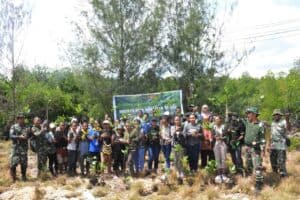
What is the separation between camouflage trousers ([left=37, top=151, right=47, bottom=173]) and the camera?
532 inches

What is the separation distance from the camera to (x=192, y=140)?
1234cm

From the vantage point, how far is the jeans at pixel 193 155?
491 inches

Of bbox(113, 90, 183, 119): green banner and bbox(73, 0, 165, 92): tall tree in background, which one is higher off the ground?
bbox(73, 0, 165, 92): tall tree in background

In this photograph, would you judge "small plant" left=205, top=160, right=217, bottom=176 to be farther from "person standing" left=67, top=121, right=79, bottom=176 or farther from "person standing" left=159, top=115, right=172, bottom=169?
"person standing" left=67, top=121, right=79, bottom=176

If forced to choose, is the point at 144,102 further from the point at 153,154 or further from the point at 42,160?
the point at 42,160

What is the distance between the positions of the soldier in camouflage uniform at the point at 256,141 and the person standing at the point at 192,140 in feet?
4.74

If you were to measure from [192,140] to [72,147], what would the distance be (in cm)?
354

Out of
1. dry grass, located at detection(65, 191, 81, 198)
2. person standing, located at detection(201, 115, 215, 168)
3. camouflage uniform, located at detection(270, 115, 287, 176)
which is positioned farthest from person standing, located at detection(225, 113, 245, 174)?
dry grass, located at detection(65, 191, 81, 198)

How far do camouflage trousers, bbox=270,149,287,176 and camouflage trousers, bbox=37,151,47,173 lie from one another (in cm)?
645

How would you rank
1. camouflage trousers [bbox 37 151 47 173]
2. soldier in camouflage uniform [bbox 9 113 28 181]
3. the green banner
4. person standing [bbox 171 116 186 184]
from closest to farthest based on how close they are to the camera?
person standing [bbox 171 116 186 184] → soldier in camouflage uniform [bbox 9 113 28 181] → camouflage trousers [bbox 37 151 47 173] → the green banner

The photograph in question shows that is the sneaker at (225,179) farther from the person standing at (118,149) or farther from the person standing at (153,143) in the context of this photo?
the person standing at (118,149)

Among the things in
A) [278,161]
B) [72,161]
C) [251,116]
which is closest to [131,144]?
[72,161]

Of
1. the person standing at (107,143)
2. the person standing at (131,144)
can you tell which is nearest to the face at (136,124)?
the person standing at (131,144)

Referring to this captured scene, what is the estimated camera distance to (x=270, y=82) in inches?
1330
